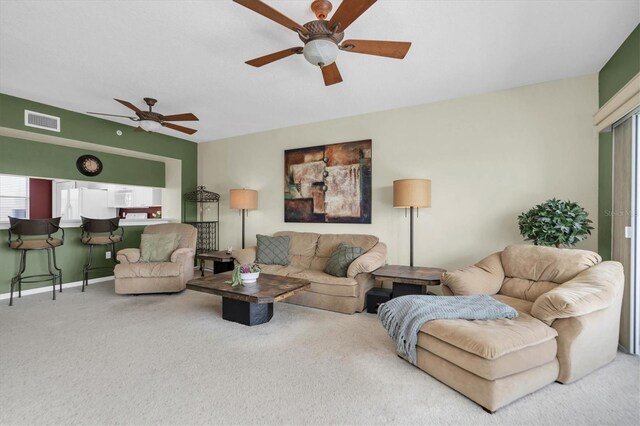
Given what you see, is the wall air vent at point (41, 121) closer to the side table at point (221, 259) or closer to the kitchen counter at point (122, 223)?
the kitchen counter at point (122, 223)

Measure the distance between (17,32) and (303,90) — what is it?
101 inches

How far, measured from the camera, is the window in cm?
593

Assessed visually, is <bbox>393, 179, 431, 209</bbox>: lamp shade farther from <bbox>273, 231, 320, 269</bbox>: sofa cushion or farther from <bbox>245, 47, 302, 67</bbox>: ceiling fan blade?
<bbox>245, 47, 302, 67</bbox>: ceiling fan blade

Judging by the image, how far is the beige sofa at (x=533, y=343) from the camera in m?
1.82

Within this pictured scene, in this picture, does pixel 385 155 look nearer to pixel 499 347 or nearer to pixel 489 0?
pixel 489 0

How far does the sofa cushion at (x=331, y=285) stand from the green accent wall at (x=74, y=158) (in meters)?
3.52

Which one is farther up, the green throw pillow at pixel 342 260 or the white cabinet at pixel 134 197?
the white cabinet at pixel 134 197

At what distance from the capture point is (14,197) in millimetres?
6004

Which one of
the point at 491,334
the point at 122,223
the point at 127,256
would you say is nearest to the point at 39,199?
the point at 122,223

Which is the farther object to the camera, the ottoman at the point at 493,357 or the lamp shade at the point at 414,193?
the lamp shade at the point at 414,193

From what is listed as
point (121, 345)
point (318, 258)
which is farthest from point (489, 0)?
point (121, 345)

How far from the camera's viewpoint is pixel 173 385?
6.75 feet

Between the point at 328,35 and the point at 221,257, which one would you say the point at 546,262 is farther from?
the point at 221,257

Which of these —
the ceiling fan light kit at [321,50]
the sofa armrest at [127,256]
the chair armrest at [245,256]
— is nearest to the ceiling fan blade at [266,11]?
the ceiling fan light kit at [321,50]
